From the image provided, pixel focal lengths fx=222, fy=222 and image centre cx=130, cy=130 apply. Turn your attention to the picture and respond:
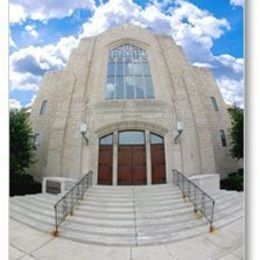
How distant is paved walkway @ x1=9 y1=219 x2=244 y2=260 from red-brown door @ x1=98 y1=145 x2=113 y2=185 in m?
2.34

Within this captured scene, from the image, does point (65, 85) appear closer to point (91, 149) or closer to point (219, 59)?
point (91, 149)

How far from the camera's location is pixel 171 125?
5316mm

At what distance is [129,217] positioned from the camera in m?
3.36

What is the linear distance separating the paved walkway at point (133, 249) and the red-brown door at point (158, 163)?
2.32m

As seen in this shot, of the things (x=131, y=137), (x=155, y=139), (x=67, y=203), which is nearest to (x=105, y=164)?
(x=131, y=137)

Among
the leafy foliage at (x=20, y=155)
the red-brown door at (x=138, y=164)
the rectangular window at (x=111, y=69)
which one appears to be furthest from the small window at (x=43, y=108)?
the red-brown door at (x=138, y=164)

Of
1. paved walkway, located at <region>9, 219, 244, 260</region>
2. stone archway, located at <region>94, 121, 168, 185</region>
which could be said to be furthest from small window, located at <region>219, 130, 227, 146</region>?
paved walkway, located at <region>9, 219, 244, 260</region>

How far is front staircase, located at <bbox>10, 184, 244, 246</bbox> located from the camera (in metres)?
2.90

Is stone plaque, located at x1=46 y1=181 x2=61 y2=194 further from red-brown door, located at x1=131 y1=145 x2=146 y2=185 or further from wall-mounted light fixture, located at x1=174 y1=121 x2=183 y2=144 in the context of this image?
wall-mounted light fixture, located at x1=174 y1=121 x2=183 y2=144

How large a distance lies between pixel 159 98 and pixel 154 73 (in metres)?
0.70

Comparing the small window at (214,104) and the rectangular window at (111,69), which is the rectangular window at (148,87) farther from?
the small window at (214,104)

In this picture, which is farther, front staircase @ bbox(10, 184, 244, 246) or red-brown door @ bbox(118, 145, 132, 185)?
red-brown door @ bbox(118, 145, 132, 185)

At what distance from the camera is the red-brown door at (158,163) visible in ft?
17.0
